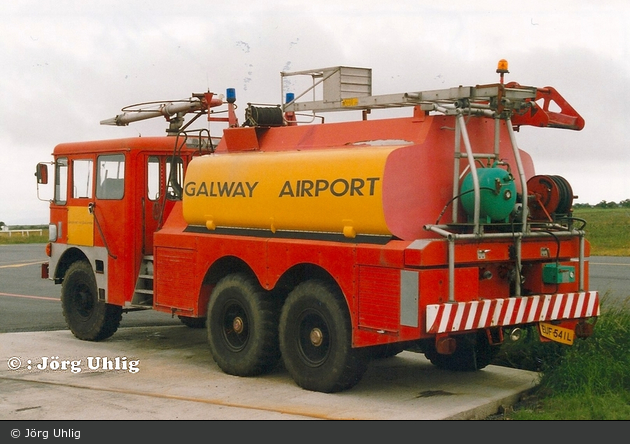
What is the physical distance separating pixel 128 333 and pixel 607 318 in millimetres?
6502

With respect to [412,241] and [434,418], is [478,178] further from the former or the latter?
[434,418]

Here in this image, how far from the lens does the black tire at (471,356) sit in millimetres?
9969

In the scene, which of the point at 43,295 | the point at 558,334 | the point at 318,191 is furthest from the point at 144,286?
the point at 43,295

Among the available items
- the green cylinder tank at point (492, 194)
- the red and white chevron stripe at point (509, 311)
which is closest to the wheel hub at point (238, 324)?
the red and white chevron stripe at point (509, 311)

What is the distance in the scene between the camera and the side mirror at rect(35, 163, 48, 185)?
13.0 m

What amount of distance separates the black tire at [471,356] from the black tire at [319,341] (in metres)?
1.53

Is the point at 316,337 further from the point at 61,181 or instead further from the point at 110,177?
the point at 61,181

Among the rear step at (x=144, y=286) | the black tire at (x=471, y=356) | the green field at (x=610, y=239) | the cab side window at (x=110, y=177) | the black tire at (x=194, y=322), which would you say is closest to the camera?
the black tire at (x=471, y=356)

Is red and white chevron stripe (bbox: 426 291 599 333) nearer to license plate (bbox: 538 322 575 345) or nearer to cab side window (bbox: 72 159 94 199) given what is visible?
license plate (bbox: 538 322 575 345)

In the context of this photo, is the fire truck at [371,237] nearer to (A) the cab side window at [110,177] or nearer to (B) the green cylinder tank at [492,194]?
(B) the green cylinder tank at [492,194]

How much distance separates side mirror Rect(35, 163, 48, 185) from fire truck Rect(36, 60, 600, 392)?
271cm

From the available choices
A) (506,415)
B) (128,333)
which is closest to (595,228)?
(128,333)

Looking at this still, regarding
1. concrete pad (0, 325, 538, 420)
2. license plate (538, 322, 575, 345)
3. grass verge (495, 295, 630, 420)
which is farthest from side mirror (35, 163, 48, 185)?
license plate (538, 322, 575, 345)

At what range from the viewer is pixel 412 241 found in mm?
8305
